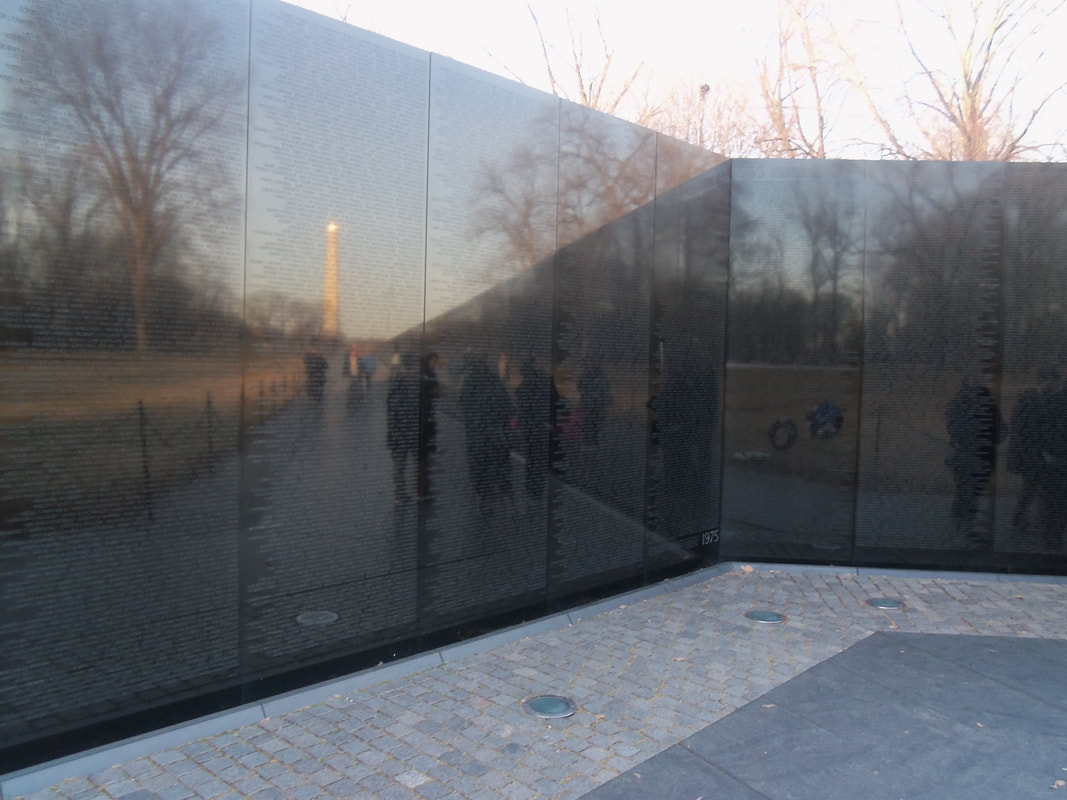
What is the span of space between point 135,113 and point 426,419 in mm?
2613

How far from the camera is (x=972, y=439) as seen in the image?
845 centimetres

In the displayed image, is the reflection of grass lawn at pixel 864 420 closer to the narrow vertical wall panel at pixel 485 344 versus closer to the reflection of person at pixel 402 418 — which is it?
the narrow vertical wall panel at pixel 485 344

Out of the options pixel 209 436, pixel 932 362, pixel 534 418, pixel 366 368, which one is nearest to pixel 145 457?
pixel 209 436

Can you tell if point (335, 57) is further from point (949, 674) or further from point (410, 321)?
point (949, 674)

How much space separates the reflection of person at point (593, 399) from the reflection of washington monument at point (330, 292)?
8.26 ft

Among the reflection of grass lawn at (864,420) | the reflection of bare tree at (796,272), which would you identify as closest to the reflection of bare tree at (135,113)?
the reflection of bare tree at (796,272)

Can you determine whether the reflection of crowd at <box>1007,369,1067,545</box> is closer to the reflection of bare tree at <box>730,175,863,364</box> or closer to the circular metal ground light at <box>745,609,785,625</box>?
the reflection of bare tree at <box>730,175,863,364</box>

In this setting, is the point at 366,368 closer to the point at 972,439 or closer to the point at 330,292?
the point at 330,292

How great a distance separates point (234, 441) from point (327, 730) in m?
1.79

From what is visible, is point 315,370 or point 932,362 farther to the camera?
point 932,362

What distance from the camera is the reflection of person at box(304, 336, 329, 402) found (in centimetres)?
506

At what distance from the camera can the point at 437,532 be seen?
587cm

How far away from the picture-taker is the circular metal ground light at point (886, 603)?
24.3 feet

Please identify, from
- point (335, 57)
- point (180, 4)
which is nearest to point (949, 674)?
point (335, 57)
